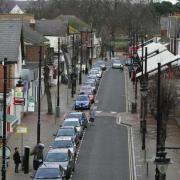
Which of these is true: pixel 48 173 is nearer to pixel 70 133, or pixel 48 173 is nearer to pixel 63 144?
pixel 63 144

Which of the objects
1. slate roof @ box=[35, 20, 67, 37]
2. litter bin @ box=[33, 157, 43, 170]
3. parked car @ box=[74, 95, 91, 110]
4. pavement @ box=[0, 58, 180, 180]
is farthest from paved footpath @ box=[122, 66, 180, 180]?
slate roof @ box=[35, 20, 67, 37]

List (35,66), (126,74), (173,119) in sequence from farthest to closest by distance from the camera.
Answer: (126,74) → (35,66) → (173,119)

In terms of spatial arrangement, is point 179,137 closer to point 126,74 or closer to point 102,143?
point 102,143

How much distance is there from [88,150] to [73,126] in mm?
4001

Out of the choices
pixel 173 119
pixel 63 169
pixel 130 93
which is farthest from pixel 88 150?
pixel 130 93

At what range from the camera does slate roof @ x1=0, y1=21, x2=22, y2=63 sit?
5009 centimetres

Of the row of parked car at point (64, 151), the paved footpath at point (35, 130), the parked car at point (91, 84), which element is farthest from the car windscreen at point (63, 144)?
the parked car at point (91, 84)

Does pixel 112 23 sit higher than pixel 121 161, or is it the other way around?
pixel 112 23

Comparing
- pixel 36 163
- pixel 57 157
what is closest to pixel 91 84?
pixel 36 163

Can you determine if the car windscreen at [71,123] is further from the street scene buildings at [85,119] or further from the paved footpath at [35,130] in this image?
the paved footpath at [35,130]

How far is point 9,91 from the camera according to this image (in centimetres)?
4700

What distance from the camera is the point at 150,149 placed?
42719 mm

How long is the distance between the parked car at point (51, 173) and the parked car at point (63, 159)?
1.60 metres

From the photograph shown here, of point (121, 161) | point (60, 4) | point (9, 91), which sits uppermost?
point (60, 4)
